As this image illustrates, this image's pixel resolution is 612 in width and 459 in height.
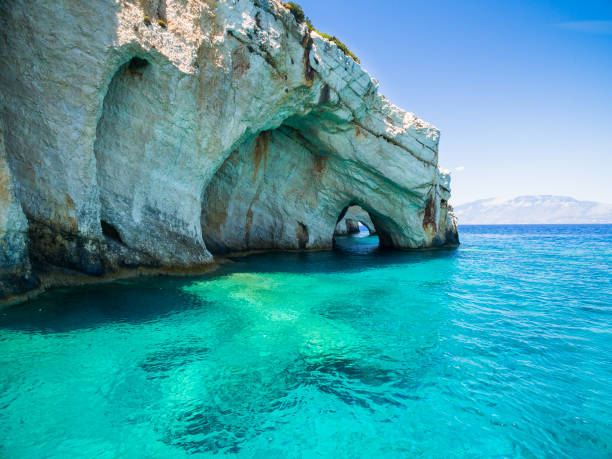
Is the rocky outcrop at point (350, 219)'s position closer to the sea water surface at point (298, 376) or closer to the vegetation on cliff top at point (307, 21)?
the vegetation on cliff top at point (307, 21)

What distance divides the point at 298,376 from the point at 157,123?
11.2 meters

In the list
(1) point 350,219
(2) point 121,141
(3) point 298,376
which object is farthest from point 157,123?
(1) point 350,219

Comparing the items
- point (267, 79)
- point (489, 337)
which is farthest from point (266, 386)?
point (267, 79)

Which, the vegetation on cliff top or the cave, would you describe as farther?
the cave

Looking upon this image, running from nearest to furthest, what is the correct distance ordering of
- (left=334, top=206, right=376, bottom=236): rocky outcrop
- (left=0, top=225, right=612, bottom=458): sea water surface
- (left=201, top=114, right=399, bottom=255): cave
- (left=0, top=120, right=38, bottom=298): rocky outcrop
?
(left=0, top=225, right=612, bottom=458): sea water surface, (left=0, top=120, right=38, bottom=298): rocky outcrop, (left=201, top=114, right=399, bottom=255): cave, (left=334, top=206, right=376, bottom=236): rocky outcrop

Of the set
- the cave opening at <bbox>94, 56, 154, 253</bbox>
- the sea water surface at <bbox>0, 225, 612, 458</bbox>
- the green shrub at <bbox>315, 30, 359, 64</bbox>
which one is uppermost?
the green shrub at <bbox>315, 30, 359, 64</bbox>

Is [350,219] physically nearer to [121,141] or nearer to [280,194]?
[280,194]

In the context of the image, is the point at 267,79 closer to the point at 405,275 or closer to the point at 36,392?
the point at 405,275

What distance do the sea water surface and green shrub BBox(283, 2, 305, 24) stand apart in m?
13.3

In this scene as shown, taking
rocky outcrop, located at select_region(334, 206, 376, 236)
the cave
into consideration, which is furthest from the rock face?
rocky outcrop, located at select_region(334, 206, 376, 236)

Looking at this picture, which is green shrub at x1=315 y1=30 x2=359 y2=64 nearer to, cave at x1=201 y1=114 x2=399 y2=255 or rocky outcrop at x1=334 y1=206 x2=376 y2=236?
cave at x1=201 y1=114 x2=399 y2=255

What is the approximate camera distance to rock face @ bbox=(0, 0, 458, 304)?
977 cm

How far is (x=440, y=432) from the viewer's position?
15.2 ft

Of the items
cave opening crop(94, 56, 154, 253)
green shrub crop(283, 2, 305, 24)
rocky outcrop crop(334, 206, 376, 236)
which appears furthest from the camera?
rocky outcrop crop(334, 206, 376, 236)
